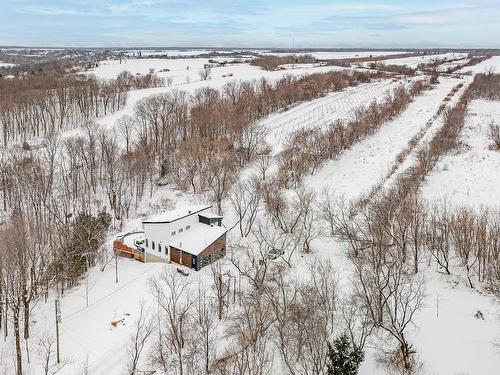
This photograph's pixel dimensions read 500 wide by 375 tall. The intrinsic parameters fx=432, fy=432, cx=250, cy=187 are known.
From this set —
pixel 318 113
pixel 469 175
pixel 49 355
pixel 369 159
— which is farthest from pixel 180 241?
pixel 318 113

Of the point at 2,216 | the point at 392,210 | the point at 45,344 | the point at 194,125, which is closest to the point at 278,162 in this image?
the point at 194,125

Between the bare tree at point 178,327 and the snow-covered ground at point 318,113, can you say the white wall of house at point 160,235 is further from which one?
the snow-covered ground at point 318,113

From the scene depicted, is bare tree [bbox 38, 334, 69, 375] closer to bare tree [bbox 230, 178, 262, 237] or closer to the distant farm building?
the distant farm building

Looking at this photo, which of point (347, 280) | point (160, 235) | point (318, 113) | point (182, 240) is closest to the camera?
point (347, 280)

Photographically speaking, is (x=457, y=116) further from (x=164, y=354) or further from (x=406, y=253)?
(x=164, y=354)

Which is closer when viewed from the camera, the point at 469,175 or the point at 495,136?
the point at 469,175

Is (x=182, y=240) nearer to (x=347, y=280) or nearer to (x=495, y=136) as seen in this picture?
(x=347, y=280)

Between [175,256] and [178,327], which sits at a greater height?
[178,327]

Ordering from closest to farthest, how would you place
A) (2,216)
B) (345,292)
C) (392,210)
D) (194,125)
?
(345,292) → (392,210) → (2,216) → (194,125)
